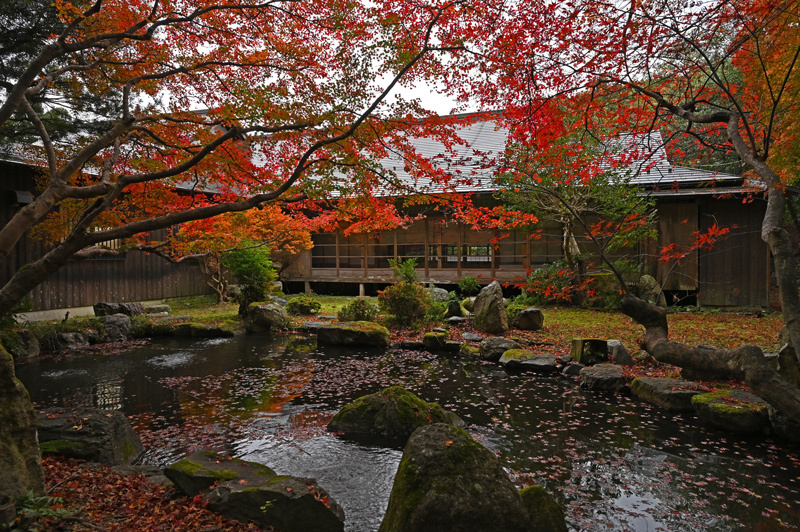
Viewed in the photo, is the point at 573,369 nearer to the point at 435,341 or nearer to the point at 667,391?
the point at 667,391

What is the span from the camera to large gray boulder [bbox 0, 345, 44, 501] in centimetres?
305

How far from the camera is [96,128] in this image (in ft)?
33.4

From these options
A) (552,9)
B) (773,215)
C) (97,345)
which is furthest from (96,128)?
(773,215)

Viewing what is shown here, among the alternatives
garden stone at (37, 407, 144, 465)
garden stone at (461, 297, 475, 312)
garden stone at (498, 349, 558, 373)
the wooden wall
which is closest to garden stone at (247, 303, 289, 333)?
→ garden stone at (461, 297, 475, 312)

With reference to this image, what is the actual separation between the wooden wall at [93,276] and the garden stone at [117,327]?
8.08ft

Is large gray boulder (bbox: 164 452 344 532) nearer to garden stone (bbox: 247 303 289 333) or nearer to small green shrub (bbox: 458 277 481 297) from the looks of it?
garden stone (bbox: 247 303 289 333)

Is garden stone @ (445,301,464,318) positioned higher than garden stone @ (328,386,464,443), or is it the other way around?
garden stone @ (445,301,464,318)

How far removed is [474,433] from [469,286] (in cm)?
1045

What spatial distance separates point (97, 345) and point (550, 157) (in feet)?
40.9

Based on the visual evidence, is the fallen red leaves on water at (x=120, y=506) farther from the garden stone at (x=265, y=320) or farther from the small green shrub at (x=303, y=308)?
the small green shrub at (x=303, y=308)

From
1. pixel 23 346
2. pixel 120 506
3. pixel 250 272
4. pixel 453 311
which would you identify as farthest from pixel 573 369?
pixel 23 346

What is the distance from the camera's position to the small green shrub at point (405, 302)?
1205 cm

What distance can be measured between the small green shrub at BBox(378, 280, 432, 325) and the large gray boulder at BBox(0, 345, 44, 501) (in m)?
9.11

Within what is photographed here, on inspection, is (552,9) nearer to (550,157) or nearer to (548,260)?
(550,157)
